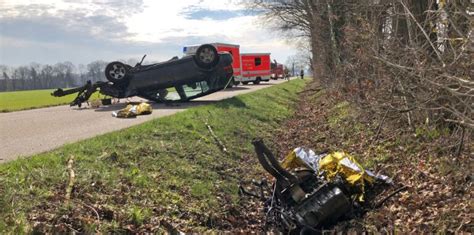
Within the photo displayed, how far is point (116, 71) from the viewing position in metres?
16.5

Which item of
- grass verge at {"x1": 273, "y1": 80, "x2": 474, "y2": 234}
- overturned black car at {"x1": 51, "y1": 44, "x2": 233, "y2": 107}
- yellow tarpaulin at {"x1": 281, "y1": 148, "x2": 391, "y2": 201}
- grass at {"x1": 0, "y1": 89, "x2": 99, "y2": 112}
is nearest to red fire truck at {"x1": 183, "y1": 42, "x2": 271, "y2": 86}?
grass at {"x1": 0, "y1": 89, "x2": 99, "y2": 112}

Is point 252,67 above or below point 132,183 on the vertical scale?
above

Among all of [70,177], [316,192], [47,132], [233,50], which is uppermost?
[233,50]

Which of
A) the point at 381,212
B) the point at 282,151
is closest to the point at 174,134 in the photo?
the point at 282,151

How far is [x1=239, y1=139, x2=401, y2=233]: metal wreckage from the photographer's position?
5.19 m

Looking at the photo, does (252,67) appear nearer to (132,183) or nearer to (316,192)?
(132,183)

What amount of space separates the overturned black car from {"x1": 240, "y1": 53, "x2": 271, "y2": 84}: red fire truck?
21.4 m

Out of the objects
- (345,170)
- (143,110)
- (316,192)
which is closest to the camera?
(316,192)

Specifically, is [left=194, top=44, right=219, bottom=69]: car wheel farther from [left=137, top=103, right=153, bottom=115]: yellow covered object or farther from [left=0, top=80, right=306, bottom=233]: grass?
[left=0, top=80, right=306, bottom=233]: grass

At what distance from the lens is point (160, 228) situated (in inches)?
194

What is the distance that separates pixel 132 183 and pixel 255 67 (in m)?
34.2

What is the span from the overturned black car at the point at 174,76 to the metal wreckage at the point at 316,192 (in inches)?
417

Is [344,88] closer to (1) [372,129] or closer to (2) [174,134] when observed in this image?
(1) [372,129]

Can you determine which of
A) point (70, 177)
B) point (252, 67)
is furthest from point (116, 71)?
point (252, 67)
